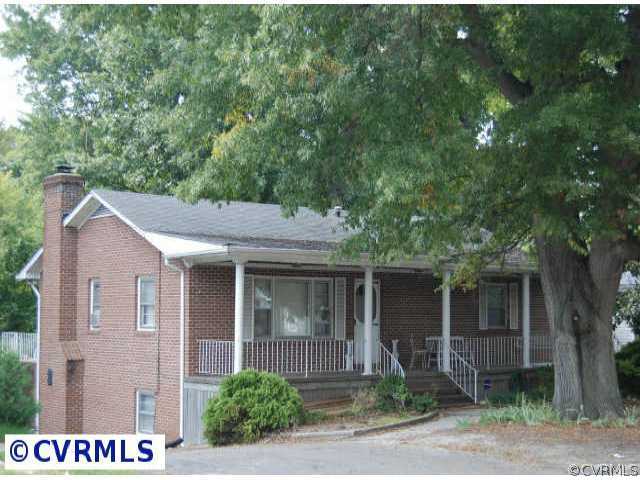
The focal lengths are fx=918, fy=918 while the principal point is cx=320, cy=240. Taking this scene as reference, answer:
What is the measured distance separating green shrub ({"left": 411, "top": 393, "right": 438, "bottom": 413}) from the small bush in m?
0.86

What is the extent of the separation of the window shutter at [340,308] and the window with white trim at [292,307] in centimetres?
16

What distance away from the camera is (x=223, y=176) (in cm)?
1578

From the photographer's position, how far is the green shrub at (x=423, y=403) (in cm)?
1944

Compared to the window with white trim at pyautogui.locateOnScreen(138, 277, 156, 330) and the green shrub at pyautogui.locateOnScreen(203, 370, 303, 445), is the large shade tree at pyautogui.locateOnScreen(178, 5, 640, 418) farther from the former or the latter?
the window with white trim at pyautogui.locateOnScreen(138, 277, 156, 330)

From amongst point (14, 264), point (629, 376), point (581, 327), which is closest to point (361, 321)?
point (629, 376)

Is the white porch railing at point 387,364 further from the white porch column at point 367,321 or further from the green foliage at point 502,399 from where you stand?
the green foliage at point 502,399

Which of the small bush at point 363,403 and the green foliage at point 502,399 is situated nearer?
the small bush at point 363,403

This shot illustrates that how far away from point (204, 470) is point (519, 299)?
1663 cm

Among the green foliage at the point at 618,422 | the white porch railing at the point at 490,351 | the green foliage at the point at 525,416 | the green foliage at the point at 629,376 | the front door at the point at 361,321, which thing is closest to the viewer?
the green foliage at the point at 618,422

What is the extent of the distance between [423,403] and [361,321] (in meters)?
4.51

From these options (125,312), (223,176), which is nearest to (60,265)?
(125,312)

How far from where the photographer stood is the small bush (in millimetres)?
18875

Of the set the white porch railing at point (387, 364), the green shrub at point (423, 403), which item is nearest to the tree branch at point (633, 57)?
the green shrub at point (423, 403)

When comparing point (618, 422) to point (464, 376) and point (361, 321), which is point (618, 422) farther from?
point (361, 321)
